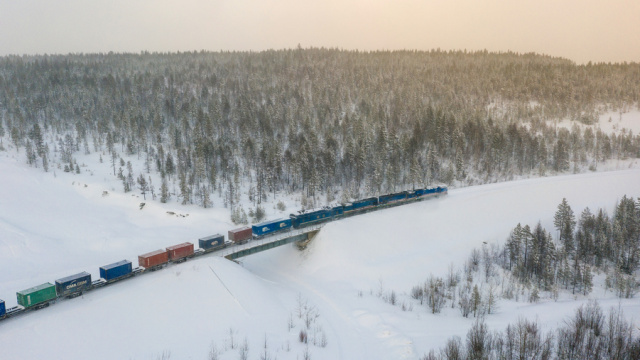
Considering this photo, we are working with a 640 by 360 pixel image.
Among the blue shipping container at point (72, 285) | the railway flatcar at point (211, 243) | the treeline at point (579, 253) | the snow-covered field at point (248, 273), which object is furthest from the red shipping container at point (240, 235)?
the treeline at point (579, 253)

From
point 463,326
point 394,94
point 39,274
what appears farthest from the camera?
point 394,94

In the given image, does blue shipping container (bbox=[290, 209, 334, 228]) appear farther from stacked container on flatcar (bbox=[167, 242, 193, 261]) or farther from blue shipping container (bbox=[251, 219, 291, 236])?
stacked container on flatcar (bbox=[167, 242, 193, 261])

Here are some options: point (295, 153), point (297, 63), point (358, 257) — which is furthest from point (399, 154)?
point (297, 63)

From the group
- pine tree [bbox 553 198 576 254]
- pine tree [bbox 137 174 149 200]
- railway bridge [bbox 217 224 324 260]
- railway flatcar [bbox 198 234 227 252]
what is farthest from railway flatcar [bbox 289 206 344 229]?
pine tree [bbox 137 174 149 200]

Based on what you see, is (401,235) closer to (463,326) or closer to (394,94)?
(463,326)

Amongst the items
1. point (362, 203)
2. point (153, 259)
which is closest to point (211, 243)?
point (153, 259)

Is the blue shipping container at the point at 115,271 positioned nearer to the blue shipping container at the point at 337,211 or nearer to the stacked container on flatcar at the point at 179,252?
the stacked container on flatcar at the point at 179,252
